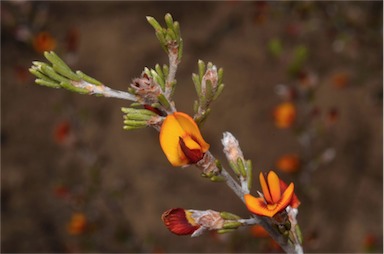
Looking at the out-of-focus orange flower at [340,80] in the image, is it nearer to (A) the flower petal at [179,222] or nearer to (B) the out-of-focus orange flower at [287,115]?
(B) the out-of-focus orange flower at [287,115]

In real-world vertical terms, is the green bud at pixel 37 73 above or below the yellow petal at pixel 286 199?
above

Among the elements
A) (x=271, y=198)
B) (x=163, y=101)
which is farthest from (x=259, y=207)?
(x=163, y=101)

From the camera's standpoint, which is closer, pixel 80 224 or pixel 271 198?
pixel 271 198

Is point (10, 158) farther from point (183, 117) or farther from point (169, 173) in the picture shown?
point (183, 117)

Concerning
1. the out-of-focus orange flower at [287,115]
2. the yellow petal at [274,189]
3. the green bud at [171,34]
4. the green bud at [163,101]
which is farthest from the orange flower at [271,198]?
the out-of-focus orange flower at [287,115]

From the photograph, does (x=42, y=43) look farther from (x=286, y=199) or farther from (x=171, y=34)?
(x=286, y=199)

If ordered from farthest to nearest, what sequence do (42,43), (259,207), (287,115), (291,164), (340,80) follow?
(340,80) < (291,164) < (287,115) < (42,43) < (259,207)

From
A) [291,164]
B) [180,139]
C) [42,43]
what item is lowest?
[291,164]

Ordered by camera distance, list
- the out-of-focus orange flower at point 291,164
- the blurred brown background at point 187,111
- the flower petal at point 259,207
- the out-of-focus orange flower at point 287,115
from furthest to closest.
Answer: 1. the blurred brown background at point 187,111
2. the out-of-focus orange flower at point 291,164
3. the out-of-focus orange flower at point 287,115
4. the flower petal at point 259,207
